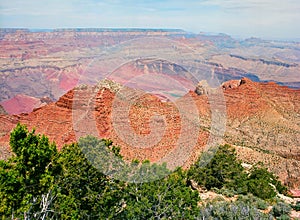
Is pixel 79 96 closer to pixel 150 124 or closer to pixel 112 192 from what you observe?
pixel 150 124

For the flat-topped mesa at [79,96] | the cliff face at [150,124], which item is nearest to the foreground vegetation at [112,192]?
the cliff face at [150,124]

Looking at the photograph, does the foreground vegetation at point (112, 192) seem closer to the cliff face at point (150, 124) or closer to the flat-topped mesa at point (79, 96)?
the cliff face at point (150, 124)

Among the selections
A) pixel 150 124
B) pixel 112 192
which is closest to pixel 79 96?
pixel 150 124

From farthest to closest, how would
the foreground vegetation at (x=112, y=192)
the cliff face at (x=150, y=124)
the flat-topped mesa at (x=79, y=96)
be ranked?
the flat-topped mesa at (x=79, y=96)
the cliff face at (x=150, y=124)
the foreground vegetation at (x=112, y=192)

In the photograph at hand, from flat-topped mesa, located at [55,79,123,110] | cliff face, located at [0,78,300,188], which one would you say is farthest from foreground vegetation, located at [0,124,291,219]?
flat-topped mesa, located at [55,79,123,110]

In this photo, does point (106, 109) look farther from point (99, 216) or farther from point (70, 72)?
point (70, 72)

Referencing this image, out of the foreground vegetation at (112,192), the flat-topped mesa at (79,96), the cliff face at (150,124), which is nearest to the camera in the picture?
the foreground vegetation at (112,192)

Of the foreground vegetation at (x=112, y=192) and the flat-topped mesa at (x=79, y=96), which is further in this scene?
the flat-topped mesa at (x=79, y=96)

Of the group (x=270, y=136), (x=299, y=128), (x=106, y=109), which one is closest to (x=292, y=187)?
(x=270, y=136)
